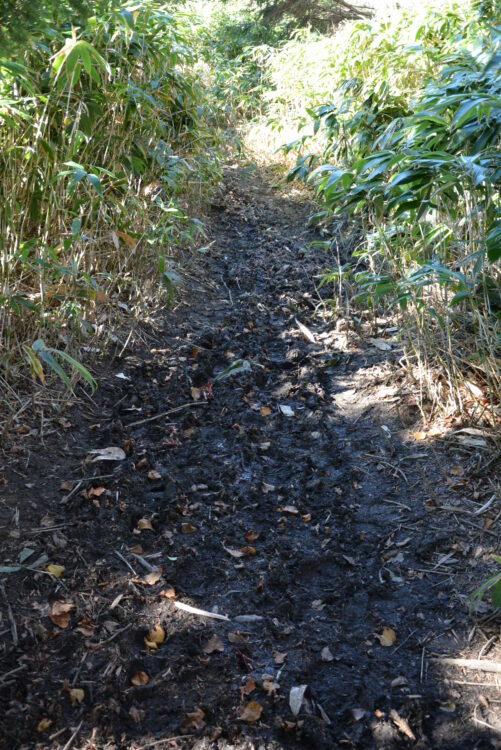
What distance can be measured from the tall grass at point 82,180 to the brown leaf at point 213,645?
100cm

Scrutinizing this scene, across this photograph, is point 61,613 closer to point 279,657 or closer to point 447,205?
point 279,657

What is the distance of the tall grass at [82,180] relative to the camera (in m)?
2.35

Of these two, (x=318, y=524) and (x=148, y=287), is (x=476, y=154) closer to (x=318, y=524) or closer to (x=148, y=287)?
(x=318, y=524)

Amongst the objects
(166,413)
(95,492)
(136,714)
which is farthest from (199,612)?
(166,413)

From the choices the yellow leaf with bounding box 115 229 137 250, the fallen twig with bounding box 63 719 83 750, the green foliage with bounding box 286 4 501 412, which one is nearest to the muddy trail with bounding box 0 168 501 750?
the fallen twig with bounding box 63 719 83 750

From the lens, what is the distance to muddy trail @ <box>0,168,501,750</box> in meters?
1.41

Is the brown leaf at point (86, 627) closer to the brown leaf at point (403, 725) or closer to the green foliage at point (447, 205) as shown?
the brown leaf at point (403, 725)

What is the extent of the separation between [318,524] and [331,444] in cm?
46

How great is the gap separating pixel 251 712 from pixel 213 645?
0.70 feet

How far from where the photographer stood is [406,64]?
14.3 ft

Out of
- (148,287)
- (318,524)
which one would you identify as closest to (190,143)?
(148,287)

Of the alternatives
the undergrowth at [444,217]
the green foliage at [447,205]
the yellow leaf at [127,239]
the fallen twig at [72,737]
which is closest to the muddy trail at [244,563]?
the fallen twig at [72,737]

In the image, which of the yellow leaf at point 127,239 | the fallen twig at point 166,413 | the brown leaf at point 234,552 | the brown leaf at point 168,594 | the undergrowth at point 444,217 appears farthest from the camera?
the yellow leaf at point 127,239

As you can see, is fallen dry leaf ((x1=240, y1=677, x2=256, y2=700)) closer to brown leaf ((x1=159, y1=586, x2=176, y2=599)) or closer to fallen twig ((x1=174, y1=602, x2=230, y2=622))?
fallen twig ((x1=174, y1=602, x2=230, y2=622))
